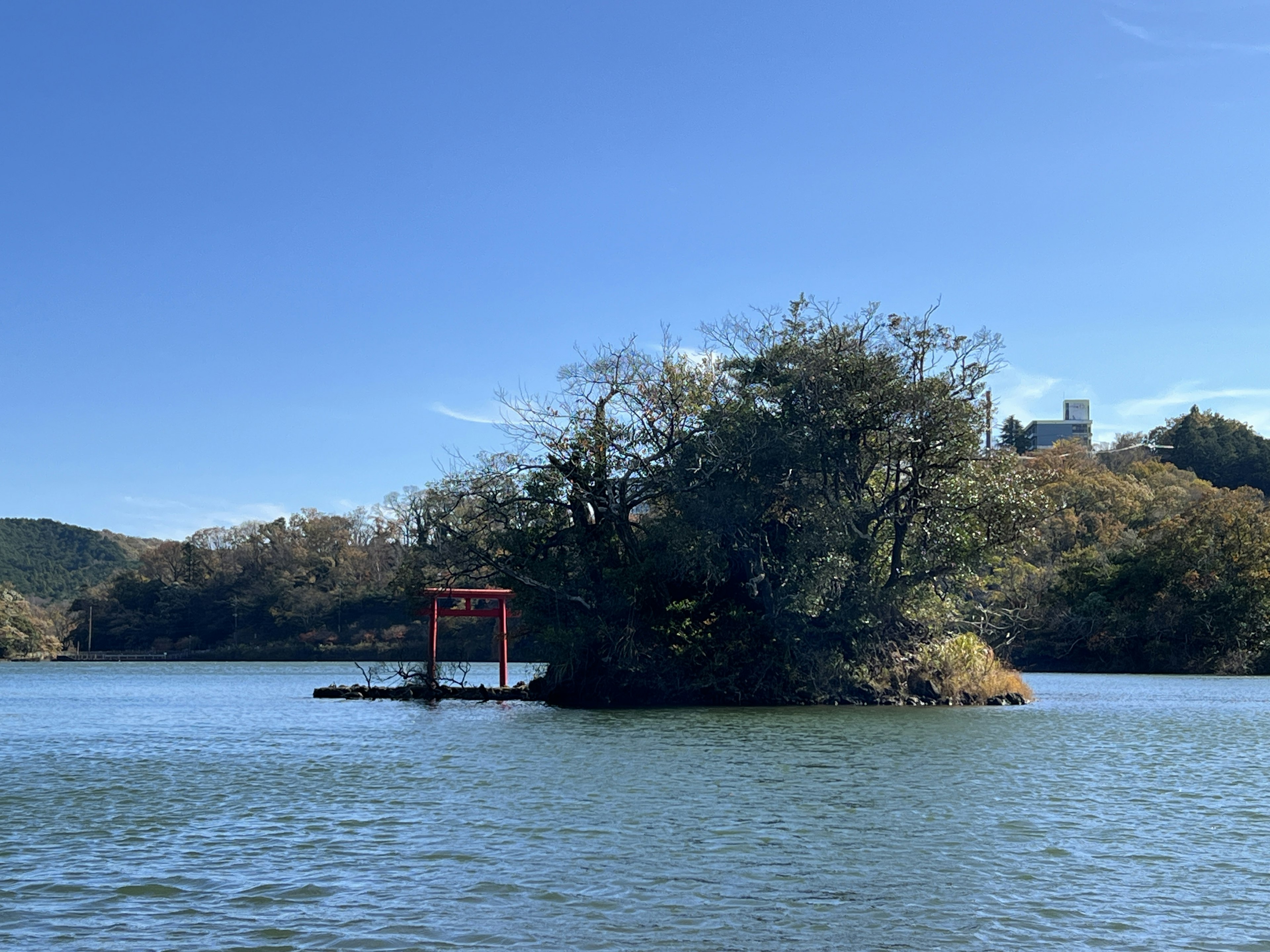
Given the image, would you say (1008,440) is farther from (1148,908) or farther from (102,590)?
(1148,908)

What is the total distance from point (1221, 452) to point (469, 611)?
275 ft

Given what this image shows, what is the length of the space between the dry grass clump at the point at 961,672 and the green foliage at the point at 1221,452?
74437 millimetres

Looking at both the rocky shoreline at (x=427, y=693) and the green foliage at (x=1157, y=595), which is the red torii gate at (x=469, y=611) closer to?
the rocky shoreline at (x=427, y=693)

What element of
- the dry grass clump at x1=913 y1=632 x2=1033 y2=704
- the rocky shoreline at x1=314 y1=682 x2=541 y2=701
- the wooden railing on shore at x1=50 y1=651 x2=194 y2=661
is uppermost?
the dry grass clump at x1=913 y1=632 x2=1033 y2=704

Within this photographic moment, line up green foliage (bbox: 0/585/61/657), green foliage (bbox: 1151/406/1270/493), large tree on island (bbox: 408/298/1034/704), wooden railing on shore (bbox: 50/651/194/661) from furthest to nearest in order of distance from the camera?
wooden railing on shore (bbox: 50/651/194/661) < green foliage (bbox: 0/585/61/657) < green foliage (bbox: 1151/406/1270/493) < large tree on island (bbox: 408/298/1034/704)

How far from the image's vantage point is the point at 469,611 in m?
43.3

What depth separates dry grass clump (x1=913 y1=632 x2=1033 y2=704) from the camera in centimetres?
3572

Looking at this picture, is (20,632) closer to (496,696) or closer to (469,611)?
(469,611)

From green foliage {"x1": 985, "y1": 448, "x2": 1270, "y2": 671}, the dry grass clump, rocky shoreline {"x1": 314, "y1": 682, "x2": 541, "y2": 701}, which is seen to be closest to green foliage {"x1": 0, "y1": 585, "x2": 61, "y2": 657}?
rocky shoreline {"x1": 314, "y1": 682, "x2": 541, "y2": 701}

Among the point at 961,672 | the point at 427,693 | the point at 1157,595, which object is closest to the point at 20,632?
the point at 427,693

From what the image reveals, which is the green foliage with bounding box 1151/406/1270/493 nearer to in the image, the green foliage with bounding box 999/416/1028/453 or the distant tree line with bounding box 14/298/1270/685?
the green foliage with bounding box 999/416/1028/453

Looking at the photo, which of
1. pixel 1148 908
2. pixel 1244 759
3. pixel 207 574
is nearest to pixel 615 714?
pixel 1244 759

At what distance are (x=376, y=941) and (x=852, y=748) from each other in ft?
49.2

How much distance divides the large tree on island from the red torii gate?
4.09m
